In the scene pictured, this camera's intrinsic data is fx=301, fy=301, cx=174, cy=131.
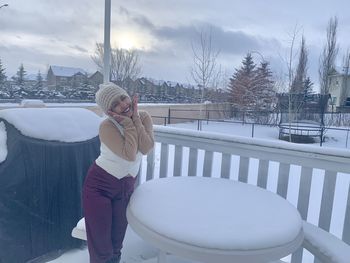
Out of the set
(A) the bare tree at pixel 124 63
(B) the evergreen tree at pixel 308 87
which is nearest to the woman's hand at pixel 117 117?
(A) the bare tree at pixel 124 63

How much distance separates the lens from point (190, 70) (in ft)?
45.5

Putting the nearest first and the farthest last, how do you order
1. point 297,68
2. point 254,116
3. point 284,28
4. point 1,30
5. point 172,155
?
point 172,155
point 1,30
point 284,28
point 297,68
point 254,116

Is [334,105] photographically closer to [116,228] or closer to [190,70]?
[190,70]

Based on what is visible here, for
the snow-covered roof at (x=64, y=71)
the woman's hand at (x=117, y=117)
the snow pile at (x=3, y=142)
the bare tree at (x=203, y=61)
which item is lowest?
the snow pile at (x=3, y=142)

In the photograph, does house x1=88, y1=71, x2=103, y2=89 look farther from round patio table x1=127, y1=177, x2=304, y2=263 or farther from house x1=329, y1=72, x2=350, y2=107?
house x1=329, y1=72, x2=350, y2=107

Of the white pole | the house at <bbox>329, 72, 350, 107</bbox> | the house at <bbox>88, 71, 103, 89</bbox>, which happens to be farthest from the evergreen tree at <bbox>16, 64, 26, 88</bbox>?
the house at <bbox>329, 72, 350, 107</bbox>

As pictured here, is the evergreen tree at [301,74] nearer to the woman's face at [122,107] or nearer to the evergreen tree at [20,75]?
the evergreen tree at [20,75]

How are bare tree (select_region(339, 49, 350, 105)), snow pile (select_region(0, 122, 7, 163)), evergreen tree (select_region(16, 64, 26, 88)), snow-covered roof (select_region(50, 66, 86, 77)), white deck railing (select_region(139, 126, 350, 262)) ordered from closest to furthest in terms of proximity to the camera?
snow pile (select_region(0, 122, 7, 163)) → white deck railing (select_region(139, 126, 350, 262)) → evergreen tree (select_region(16, 64, 26, 88)) → snow-covered roof (select_region(50, 66, 86, 77)) → bare tree (select_region(339, 49, 350, 105))

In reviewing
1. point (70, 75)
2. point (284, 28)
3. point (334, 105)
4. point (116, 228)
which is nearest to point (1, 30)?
point (70, 75)

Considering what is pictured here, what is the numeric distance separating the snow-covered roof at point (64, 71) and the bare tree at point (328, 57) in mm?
8660

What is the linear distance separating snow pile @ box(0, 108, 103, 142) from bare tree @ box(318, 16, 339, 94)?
10.8m

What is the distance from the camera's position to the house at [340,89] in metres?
11.8

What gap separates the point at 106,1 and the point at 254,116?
1393cm

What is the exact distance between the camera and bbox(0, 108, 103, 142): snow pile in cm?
150
